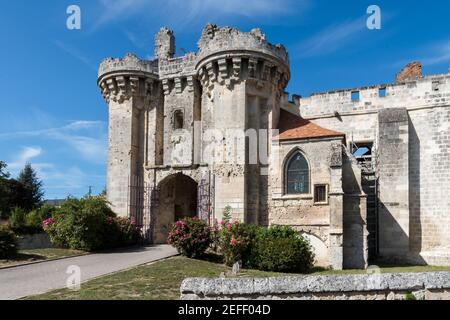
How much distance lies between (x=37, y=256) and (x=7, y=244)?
1.22 m

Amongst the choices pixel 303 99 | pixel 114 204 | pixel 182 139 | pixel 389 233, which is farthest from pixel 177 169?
pixel 389 233

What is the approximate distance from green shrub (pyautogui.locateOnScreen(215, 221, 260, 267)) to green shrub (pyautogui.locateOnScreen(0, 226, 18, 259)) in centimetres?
794

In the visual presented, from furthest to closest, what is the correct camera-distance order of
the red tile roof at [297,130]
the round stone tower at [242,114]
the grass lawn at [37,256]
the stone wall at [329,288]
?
the round stone tower at [242,114] < the red tile roof at [297,130] < the grass lawn at [37,256] < the stone wall at [329,288]

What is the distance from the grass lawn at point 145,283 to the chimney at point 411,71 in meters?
15.8

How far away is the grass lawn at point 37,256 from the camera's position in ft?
50.5

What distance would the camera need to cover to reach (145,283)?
11.2 m

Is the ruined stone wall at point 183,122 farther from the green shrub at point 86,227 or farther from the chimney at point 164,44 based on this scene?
the green shrub at point 86,227

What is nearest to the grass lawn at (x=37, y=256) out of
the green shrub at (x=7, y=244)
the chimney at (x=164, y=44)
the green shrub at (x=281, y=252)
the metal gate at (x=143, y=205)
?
the green shrub at (x=7, y=244)

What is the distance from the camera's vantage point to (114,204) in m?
23.0

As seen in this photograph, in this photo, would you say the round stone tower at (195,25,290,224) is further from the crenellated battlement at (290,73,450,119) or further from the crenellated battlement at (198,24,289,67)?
the crenellated battlement at (290,73,450,119)

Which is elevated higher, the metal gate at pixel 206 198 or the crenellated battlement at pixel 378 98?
the crenellated battlement at pixel 378 98
